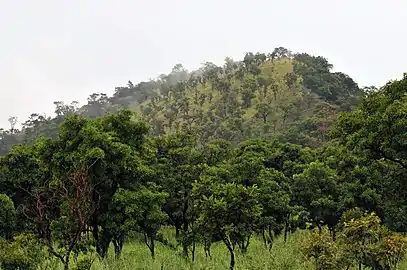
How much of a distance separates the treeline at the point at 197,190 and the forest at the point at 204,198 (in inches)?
2.8

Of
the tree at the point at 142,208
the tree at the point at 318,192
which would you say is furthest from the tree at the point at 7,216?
the tree at the point at 318,192

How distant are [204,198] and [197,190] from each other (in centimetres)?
291

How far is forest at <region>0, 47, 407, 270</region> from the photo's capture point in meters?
16.0

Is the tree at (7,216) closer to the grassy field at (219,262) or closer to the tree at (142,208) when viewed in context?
the grassy field at (219,262)

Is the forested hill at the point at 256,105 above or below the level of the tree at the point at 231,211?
above

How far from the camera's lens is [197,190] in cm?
1959

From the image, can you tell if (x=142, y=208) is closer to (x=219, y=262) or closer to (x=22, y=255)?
(x=219, y=262)

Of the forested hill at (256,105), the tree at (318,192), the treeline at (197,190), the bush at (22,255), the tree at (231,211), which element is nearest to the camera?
the treeline at (197,190)

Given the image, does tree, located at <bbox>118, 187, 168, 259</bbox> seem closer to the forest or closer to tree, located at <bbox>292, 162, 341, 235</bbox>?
the forest

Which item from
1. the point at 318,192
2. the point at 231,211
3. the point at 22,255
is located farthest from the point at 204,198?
the point at 318,192

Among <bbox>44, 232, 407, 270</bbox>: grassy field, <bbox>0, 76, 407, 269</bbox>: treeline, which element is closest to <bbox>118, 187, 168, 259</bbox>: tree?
<bbox>0, 76, 407, 269</bbox>: treeline

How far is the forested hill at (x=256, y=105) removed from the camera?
5762 centimetres

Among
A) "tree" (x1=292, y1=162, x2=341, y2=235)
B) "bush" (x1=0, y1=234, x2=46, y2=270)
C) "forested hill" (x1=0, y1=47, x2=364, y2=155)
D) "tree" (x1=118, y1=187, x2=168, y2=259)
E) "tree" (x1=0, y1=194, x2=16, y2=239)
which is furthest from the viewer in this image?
"forested hill" (x1=0, y1=47, x2=364, y2=155)

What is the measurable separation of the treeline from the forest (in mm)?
70
